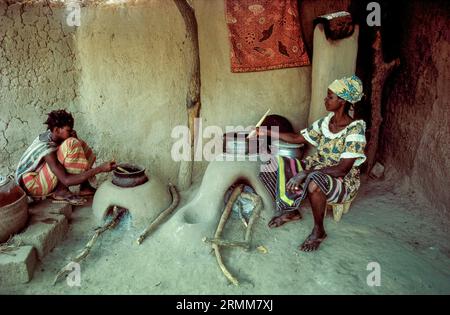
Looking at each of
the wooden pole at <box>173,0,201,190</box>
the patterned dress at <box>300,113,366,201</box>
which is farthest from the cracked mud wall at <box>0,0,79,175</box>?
the patterned dress at <box>300,113,366,201</box>

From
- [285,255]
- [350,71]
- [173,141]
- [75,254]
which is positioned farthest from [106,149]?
[350,71]

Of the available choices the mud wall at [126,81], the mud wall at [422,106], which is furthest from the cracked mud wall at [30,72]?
the mud wall at [422,106]

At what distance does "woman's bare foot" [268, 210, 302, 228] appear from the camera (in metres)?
3.59

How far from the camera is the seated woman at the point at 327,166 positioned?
3209 millimetres

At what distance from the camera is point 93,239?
3.36 m

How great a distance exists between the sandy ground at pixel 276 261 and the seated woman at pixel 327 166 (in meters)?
0.23

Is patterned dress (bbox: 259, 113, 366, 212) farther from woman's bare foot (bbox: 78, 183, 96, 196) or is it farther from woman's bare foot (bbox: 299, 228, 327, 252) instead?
woman's bare foot (bbox: 78, 183, 96, 196)

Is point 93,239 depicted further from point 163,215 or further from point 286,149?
point 286,149

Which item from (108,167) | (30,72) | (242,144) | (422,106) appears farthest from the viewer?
(30,72)

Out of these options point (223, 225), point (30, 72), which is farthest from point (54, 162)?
point (223, 225)

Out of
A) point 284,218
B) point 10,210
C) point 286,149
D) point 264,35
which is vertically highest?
point 264,35

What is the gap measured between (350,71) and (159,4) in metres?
2.31

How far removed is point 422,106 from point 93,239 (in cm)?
361
